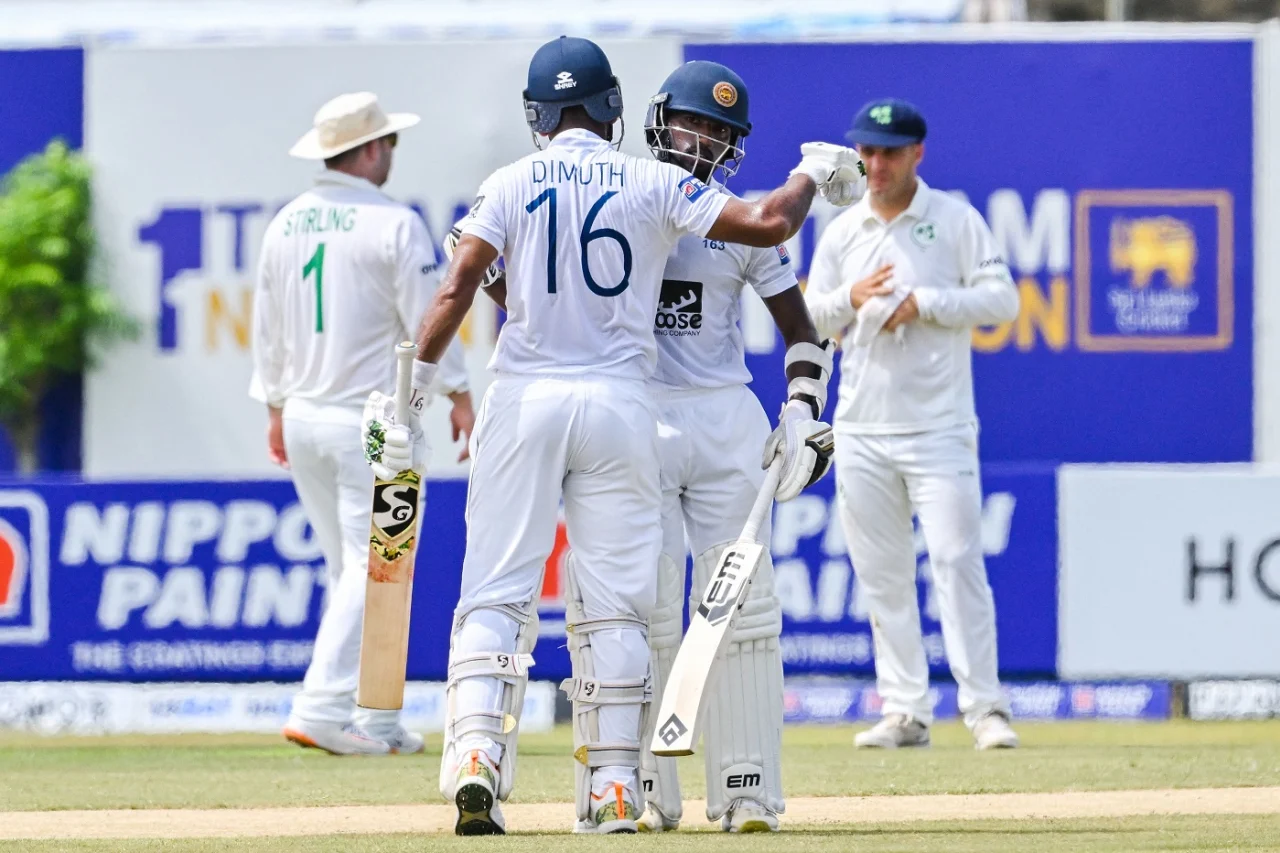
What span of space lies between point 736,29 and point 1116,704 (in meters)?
6.18

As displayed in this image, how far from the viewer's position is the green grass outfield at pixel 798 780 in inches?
218

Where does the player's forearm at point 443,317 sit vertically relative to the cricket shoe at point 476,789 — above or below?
above

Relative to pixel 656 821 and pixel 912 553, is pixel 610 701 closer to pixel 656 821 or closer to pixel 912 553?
pixel 656 821

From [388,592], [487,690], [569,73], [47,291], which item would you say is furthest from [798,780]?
[47,291]

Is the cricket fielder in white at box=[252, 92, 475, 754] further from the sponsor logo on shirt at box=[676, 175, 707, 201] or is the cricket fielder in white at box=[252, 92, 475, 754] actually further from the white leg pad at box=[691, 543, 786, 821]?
the sponsor logo on shirt at box=[676, 175, 707, 201]

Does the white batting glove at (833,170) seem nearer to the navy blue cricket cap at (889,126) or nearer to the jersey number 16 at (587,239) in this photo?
the jersey number 16 at (587,239)

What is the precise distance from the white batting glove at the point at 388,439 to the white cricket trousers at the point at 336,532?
2.43 meters

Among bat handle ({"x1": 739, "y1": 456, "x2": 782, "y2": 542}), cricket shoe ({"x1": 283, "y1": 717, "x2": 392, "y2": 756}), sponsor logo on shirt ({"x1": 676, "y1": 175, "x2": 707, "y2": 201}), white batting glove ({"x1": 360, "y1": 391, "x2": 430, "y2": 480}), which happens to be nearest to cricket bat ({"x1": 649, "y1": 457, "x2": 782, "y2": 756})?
bat handle ({"x1": 739, "y1": 456, "x2": 782, "y2": 542})

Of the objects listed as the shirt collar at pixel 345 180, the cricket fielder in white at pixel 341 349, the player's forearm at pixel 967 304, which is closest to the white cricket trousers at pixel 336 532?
the cricket fielder in white at pixel 341 349

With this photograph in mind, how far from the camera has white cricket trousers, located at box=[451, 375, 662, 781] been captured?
567 centimetres

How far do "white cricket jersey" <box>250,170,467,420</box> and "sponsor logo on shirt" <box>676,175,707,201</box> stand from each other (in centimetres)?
262

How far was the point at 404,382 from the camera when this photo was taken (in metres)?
5.78

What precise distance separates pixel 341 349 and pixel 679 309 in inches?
98.4

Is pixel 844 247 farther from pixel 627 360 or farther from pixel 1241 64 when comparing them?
pixel 1241 64
